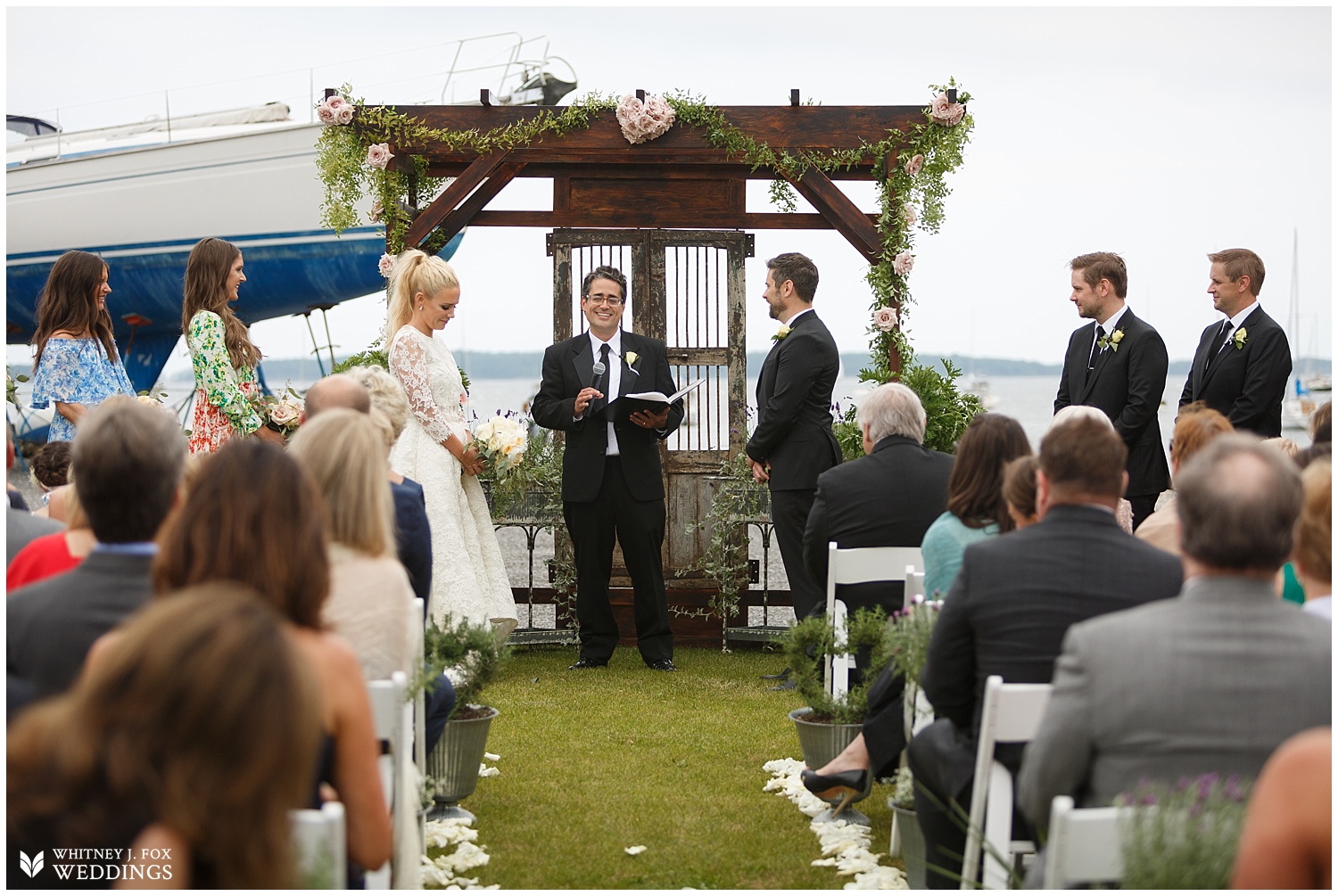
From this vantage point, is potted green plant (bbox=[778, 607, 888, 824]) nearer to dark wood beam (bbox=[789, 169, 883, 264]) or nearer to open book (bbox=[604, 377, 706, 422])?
open book (bbox=[604, 377, 706, 422])

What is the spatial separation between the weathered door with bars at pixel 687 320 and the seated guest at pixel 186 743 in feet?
20.5

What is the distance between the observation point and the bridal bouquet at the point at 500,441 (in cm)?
592

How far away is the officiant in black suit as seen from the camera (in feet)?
20.7

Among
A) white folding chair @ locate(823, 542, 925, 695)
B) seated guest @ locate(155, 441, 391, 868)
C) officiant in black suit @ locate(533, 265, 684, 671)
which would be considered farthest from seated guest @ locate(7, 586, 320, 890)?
officiant in black suit @ locate(533, 265, 684, 671)

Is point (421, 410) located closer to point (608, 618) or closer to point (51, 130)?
point (608, 618)

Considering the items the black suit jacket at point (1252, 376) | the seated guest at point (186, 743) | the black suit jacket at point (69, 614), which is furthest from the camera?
the black suit jacket at point (1252, 376)

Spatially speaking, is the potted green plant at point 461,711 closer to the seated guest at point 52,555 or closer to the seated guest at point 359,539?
the seated guest at point 359,539

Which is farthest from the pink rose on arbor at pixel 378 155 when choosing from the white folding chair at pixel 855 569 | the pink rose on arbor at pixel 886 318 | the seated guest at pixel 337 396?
the white folding chair at pixel 855 569

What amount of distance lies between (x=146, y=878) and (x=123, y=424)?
1073 millimetres

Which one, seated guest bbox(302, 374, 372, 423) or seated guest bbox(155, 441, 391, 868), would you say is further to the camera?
seated guest bbox(302, 374, 372, 423)

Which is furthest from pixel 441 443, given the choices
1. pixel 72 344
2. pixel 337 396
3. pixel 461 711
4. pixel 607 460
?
pixel 337 396

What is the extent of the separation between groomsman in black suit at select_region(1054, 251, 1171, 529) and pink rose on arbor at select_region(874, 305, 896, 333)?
0.98m

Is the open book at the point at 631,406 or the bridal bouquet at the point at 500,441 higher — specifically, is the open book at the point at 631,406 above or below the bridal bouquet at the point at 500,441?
above

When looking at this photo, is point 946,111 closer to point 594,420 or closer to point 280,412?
point 594,420
